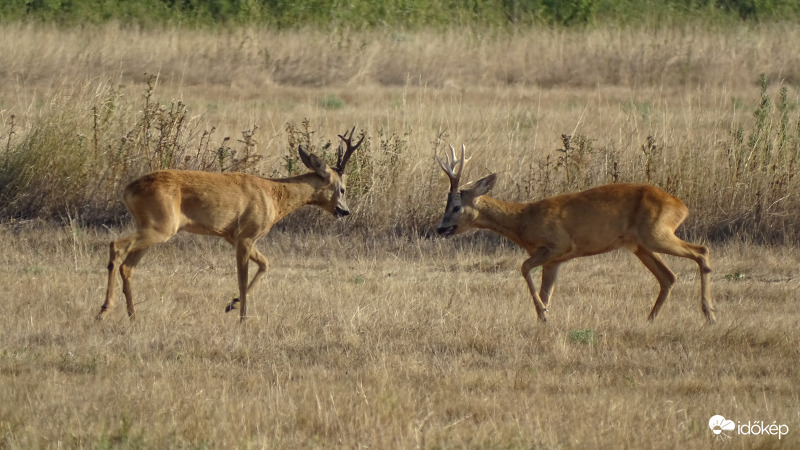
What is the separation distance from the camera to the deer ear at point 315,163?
1135 cm

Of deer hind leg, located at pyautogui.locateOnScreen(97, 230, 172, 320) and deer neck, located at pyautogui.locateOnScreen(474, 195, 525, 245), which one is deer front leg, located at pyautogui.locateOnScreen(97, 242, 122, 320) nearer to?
deer hind leg, located at pyautogui.locateOnScreen(97, 230, 172, 320)

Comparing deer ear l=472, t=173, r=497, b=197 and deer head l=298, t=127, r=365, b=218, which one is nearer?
deer ear l=472, t=173, r=497, b=197

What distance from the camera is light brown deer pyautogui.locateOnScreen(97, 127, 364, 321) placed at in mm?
10047

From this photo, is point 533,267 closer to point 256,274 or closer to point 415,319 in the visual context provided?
point 415,319

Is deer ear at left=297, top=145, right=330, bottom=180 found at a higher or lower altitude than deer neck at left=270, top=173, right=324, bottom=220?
higher

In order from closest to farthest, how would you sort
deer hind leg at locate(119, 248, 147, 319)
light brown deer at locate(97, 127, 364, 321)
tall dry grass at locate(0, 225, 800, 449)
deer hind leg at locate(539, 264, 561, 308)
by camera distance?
1. tall dry grass at locate(0, 225, 800, 449)
2. deer hind leg at locate(119, 248, 147, 319)
3. light brown deer at locate(97, 127, 364, 321)
4. deer hind leg at locate(539, 264, 561, 308)

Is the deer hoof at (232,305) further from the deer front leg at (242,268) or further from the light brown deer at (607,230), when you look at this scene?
the light brown deer at (607,230)

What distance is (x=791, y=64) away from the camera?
85.8ft

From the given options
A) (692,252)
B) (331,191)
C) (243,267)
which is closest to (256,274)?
(243,267)

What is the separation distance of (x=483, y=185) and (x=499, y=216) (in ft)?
1.11

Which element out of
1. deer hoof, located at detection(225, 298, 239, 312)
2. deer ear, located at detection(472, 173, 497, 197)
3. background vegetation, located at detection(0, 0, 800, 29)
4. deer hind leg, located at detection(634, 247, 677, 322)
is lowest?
background vegetation, located at detection(0, 0, 800, 29)

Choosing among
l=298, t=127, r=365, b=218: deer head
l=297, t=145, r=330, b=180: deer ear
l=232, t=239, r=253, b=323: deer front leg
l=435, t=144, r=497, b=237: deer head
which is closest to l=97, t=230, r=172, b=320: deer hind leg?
l=232, t=239, r=253, b=323: deer front leg

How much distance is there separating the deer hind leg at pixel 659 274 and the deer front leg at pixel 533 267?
951 mm

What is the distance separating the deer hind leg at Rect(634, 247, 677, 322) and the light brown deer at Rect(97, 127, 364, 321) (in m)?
2.97
